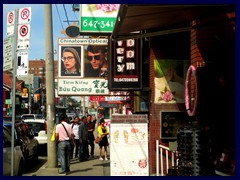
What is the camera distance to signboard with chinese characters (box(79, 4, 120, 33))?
1092 cm

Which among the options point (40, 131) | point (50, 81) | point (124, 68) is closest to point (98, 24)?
point (124, 68)

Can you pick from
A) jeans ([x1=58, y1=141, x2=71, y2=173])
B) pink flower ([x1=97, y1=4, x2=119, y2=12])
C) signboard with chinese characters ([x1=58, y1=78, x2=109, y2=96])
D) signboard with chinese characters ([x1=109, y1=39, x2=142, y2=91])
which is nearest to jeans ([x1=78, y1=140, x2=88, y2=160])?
signboard with chinese characters ([x1=58, y1=78, x2=109, y2=96])

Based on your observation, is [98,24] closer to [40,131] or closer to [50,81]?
[50,81]

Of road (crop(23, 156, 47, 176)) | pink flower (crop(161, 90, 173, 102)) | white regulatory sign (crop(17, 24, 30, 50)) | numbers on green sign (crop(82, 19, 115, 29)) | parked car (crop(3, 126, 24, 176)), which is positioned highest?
numbers on green sign (crop(82, 19, 115, 29))

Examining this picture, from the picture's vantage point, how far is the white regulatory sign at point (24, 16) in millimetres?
7953

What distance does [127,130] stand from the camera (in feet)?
29.7

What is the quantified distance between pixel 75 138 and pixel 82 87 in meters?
2.61

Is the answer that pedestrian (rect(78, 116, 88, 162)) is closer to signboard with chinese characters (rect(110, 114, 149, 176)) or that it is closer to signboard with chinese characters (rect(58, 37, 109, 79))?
signboard with chinese characters (rect(58, 37, 109, 79))

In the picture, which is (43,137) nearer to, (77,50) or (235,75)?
(77,50)

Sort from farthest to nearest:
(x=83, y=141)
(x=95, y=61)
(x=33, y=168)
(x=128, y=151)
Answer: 1. (x=83, y=141)
2. (x=95, y=61)
3. (x=33, y=168)
4. (x=128, y=151)

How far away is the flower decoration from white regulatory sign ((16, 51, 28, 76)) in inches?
163

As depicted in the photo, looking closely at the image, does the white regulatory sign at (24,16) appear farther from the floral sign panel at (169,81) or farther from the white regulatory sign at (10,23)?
the floral sign panel at (169,81)

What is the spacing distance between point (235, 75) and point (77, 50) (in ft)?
27.2

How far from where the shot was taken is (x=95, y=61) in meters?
14.3
